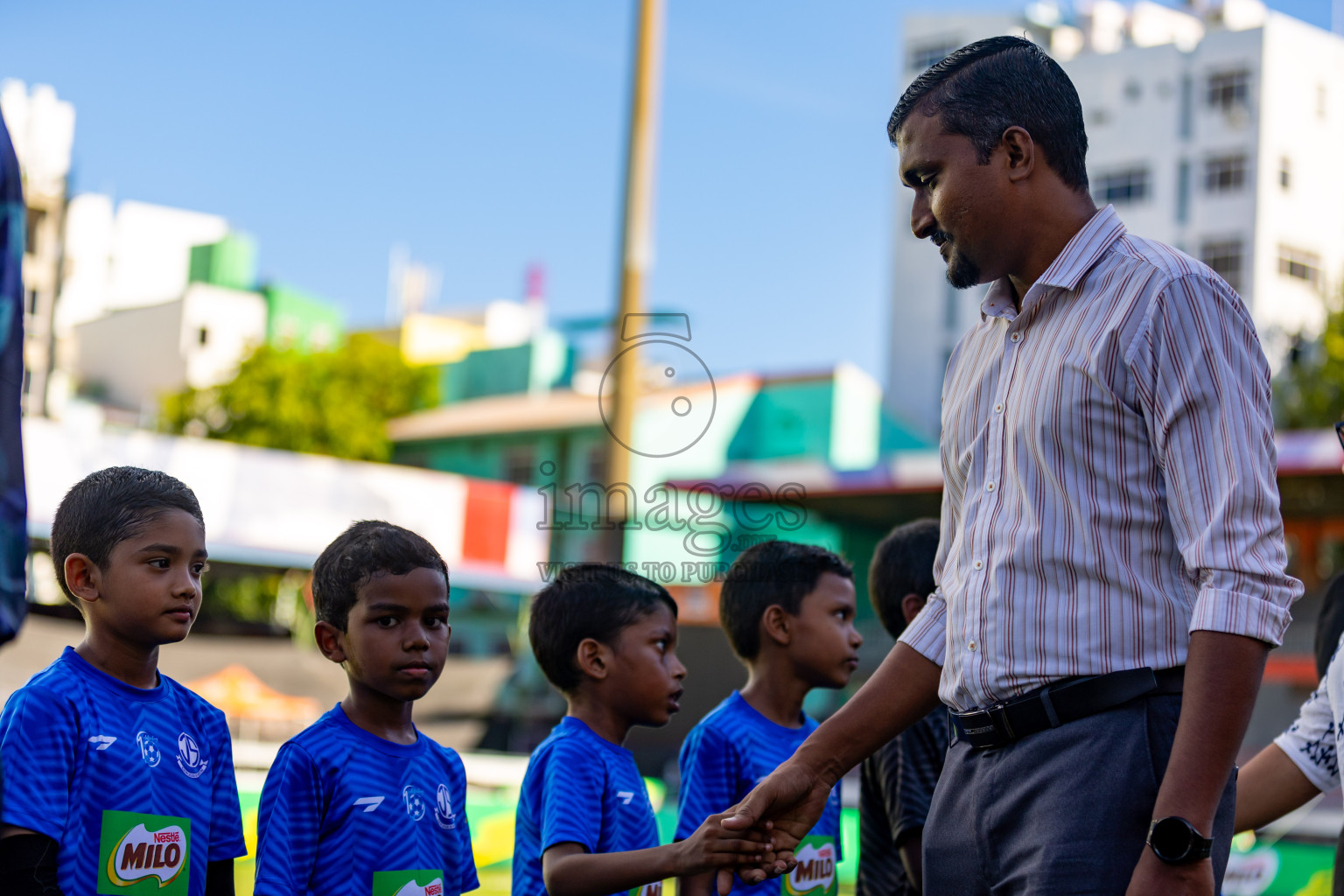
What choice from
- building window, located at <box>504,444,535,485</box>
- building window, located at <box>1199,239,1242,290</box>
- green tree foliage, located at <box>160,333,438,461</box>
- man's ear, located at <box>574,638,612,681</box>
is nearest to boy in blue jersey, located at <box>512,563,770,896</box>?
man's ear, located at <box>574,638,612,681</box>

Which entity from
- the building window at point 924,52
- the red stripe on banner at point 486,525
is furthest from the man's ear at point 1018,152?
the building window at point 924,52

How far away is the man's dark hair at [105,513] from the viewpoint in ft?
8.32

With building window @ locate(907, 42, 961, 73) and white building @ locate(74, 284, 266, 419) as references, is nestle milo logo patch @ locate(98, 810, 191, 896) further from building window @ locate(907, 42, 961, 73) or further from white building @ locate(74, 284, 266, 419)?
white building @ locate(74, 284, 266, 419)

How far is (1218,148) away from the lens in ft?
104

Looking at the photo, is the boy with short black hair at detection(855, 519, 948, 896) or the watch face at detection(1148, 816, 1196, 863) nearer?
the watch face at detection(1148, 816, 1196, 863)

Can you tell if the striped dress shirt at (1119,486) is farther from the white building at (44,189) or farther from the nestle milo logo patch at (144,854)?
the white building at (44,189)

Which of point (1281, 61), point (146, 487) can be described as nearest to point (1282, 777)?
point (146, 487)

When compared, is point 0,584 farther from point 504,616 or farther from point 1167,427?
point 504,616

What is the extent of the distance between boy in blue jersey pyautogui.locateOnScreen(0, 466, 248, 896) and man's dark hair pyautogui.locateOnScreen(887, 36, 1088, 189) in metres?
1.54

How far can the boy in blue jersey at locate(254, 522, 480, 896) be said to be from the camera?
252 cm

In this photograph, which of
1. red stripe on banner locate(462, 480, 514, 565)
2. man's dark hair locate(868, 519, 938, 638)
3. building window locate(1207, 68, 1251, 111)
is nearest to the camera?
man's dark hair locate(868, 519, 938, 638)

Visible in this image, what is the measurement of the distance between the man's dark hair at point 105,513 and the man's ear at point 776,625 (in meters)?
1.42

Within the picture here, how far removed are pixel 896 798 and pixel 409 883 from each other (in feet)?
3.88

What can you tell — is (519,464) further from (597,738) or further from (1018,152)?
(1018,152)
